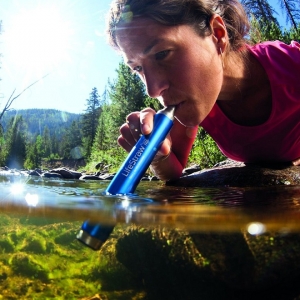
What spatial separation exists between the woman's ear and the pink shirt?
0.41 meters

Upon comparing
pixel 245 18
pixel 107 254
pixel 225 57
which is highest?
pixel 245 18

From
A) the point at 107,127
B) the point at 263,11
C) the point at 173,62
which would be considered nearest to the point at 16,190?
the point at 173,62

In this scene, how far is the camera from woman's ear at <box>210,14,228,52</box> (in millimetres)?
1582

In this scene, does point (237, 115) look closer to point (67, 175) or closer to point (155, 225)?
point (155, 225)

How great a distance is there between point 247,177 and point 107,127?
53.3 feet

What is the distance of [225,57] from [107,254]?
1.22 metres

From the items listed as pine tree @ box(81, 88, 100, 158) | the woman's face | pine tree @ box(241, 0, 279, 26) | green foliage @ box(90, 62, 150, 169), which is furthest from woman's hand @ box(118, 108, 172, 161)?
pine tree @ box(81, 88, 100, 158)

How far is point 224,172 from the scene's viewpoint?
1954 millimetres

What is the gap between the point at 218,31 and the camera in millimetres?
1605

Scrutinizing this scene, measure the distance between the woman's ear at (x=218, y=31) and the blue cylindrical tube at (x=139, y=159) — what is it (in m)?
0.49

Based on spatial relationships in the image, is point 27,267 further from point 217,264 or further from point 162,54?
point 162,54

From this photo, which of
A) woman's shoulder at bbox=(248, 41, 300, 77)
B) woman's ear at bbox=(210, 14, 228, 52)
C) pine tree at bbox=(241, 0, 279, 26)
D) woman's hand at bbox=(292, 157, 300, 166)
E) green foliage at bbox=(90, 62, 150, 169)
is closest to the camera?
woman's ear at bbox=(210, 14, 228, 52)

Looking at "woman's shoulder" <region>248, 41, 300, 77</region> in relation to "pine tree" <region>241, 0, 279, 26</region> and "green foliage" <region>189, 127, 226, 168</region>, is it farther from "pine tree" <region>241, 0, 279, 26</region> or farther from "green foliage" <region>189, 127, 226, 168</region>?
"pine tree" <region>241, 0, 279, 26</region>

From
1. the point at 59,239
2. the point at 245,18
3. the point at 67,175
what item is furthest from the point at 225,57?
the point at 67,175
